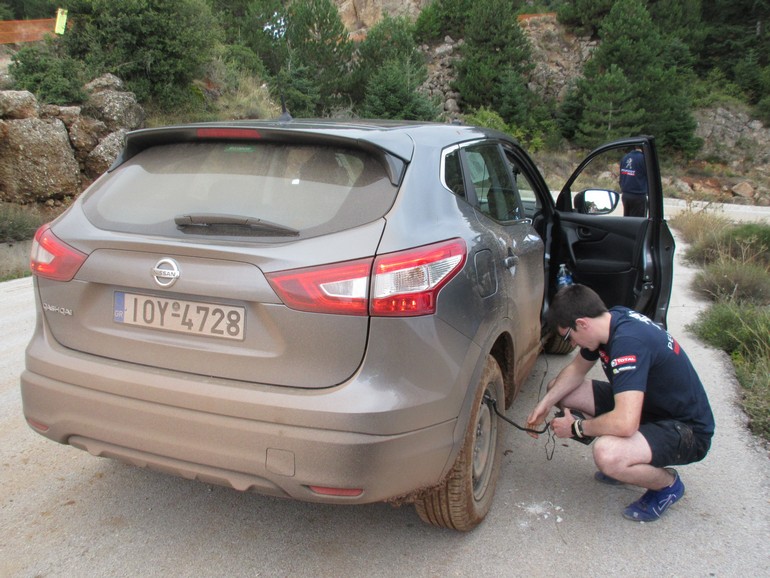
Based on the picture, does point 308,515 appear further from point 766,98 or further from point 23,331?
point 766,98

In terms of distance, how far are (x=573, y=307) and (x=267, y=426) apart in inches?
Answer: 61.9

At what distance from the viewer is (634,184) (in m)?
4.54

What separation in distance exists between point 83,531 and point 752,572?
9.24ft

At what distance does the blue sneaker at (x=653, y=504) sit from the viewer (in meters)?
2.88

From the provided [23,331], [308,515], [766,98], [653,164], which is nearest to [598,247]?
[653,164]

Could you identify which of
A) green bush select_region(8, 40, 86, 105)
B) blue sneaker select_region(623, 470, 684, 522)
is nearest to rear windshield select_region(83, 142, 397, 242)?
blue sneaker select_region(623, 470, 684, 522)

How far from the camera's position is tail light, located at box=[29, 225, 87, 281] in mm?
2387

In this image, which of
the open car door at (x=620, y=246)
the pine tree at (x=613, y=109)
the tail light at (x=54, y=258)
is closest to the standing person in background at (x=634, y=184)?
the open car door at (x=620, y=246)

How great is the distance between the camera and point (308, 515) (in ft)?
9.43

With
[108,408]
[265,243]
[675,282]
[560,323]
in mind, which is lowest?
[675,282]

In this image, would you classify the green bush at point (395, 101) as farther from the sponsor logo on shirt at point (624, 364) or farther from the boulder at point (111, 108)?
the sponsor logo on shirt at point (624, 364)

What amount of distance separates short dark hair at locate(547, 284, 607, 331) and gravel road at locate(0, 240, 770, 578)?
90 centimetres

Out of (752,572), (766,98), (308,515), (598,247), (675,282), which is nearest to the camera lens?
(752,572)

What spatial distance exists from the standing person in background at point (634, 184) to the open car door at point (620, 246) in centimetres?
6
